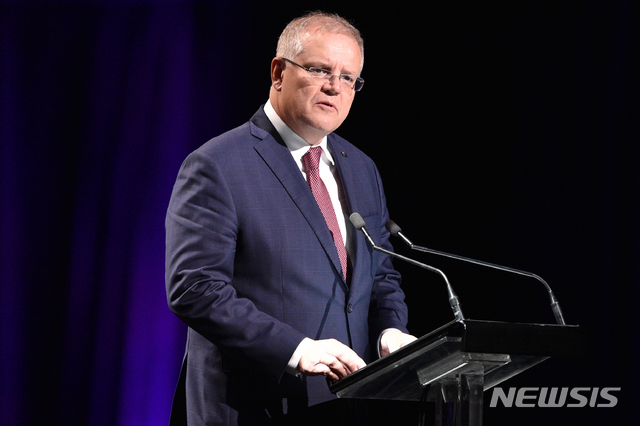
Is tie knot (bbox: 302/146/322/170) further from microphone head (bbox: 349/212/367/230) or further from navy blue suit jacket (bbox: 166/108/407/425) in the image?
microphone head (bbox: 349/212/367/230)

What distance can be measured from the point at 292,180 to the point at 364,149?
151cm

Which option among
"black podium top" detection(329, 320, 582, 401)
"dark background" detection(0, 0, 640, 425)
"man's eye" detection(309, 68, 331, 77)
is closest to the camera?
"black podium top" detection(329, 320, 582, 401)

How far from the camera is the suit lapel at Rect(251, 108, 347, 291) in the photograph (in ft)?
6.84

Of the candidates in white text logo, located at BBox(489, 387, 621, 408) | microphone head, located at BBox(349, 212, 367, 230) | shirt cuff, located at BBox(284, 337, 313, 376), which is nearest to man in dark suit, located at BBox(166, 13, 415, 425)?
shirt cuff, located at BBox(284, 337, 313, 376)

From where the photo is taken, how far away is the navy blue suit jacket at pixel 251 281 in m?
1.87

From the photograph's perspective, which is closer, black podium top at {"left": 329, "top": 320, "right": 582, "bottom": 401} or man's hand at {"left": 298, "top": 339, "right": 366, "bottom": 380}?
black podium top at {"left": 329, "top": 320, "right": 582, "bottom": 401}

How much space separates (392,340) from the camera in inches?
83.3

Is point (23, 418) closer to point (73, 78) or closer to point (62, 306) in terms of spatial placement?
point (62, 306)

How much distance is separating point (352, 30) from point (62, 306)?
1962 mm

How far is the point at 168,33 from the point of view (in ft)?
11.9

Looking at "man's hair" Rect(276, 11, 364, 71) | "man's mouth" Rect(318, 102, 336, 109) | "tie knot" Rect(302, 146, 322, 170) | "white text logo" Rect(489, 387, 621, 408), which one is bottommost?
"white text logo" Rect(489, 387, 621, 408)

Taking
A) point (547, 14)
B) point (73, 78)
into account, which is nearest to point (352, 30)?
point (547, 14)

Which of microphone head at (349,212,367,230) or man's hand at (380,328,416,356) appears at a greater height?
microphone head at (349,212,367,230)

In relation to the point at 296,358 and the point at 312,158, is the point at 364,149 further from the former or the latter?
the point at 296,358
